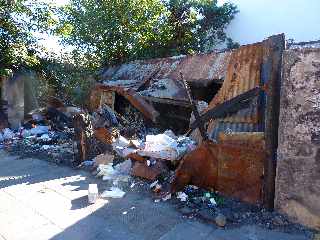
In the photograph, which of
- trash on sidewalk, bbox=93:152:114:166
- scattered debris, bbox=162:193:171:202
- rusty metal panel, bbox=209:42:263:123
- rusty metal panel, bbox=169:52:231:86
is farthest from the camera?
rusty metal panel, bbox=169:52:231:86

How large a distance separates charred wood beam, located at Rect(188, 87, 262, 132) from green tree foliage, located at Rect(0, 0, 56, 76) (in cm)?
712

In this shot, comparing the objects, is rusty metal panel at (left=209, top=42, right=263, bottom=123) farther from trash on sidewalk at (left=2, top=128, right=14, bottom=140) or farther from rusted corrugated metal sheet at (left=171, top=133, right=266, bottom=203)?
trash on sidewalk at (left=2, top=128, right=14, bottom=140)

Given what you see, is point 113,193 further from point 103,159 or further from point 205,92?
point 205,92

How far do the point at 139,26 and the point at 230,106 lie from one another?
8973 mm

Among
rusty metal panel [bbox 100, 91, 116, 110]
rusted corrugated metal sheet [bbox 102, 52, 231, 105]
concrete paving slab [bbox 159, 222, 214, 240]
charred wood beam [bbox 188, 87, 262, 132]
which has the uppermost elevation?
rusted corrugated metal sheet [bbox 102, 52, 231, 105]

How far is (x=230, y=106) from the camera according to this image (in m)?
5.20

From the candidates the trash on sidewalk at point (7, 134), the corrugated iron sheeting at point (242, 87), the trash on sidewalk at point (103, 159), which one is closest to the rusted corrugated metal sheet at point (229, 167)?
the corrugated iron sheeting at point (242, 87)

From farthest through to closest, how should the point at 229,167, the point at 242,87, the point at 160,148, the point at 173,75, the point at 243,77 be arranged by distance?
the point at 173,75 < the point at 243,77 < the point at 242,87 < the point at 160,148 < the point at 229,167

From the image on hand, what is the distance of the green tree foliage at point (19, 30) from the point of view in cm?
1002

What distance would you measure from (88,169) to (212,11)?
10726 millimetres

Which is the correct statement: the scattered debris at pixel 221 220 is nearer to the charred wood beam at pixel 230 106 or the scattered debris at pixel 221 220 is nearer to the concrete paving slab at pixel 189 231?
the concrete paving slab at pixel 189 231

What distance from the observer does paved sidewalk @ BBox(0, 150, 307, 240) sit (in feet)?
11.9

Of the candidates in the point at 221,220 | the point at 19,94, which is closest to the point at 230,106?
the point at 221,220

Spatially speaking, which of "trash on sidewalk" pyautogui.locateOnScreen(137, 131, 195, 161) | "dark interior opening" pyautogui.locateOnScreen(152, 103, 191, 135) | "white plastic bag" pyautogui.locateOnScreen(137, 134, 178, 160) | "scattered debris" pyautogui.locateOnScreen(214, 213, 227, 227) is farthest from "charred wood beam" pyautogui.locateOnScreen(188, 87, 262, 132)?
"dark interior opening" pyautogui.locateOnScreen(152, 103, 191, 135)
